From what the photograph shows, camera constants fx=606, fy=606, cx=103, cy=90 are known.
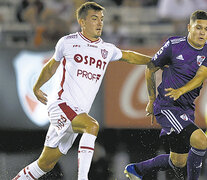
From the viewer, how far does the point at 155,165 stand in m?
7.11

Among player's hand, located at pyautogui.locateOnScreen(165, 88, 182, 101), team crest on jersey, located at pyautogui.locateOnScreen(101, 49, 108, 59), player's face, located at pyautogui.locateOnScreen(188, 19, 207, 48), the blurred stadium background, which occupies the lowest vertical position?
the blurred stadium background

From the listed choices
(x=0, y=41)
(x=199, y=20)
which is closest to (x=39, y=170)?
(x=199, y=20)

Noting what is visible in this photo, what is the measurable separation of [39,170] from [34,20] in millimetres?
6325

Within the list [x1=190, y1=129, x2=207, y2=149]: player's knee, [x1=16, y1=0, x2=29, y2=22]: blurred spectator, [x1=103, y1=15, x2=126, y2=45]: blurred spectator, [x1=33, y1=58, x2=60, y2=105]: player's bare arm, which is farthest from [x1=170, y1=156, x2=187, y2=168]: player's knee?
[x1=16, y1=0, x2=29, y2=22]: blurred spectator

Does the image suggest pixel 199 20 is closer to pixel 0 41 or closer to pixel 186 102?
pixel 186 102

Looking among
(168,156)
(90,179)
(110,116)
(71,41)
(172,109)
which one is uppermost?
(71,41)

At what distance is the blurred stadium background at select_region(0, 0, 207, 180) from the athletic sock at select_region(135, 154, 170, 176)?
1341 mm

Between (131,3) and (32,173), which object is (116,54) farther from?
(131,3)

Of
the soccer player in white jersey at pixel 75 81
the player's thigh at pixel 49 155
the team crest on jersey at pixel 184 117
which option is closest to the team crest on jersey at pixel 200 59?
the team crest on jersey at pixel 184 117

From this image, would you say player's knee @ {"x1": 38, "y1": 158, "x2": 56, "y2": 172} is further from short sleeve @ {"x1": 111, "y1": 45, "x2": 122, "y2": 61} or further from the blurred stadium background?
the blurred stadium background

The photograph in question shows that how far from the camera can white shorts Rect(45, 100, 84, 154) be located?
241 inches

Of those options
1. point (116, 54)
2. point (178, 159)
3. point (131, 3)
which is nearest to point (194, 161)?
point (178, 159)

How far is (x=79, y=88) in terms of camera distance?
6.22 meters

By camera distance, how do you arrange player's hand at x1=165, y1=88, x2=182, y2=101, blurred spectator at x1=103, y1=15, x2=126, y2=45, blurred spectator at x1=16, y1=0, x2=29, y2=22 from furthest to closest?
1. blurred spectator at x1=16, y1=0, x2=29, y2=22
2. blurred spectator at x1=103, y1=15, x2=126, y2=45
3. player's hand at x1=165, y1=88, x2=182, y2=101
